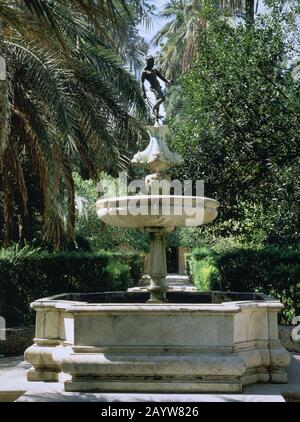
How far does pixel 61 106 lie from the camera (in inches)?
323

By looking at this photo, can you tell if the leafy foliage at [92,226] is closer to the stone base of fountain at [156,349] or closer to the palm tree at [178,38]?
the palm tree at [178,38]

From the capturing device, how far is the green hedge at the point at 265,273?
1004cm

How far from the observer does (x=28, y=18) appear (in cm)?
762

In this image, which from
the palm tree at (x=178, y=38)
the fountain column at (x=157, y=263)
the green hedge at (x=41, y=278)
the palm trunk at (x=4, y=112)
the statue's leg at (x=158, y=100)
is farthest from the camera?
the palm tree at (x=178, y=38)

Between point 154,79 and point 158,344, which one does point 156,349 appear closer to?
point 158,344

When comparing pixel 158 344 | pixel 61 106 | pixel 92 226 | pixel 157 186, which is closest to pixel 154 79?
pixel 61 106

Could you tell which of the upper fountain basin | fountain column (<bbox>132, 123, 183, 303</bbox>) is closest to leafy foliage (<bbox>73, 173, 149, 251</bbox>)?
fountain column (<bbox>132, 123, 183, 303</bbox>)

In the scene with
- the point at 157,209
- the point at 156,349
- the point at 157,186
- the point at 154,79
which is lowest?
the point at 156,349

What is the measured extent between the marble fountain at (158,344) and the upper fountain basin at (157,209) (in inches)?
0.4

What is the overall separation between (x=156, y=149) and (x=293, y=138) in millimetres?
4515

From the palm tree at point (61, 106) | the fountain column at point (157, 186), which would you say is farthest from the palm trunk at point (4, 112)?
the fountain column at point (157, 186)

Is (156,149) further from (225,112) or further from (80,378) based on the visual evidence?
(225,112)

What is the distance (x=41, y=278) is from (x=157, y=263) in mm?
3767

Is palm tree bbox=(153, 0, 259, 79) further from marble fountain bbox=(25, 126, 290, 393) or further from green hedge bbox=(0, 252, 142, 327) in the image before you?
marble fountain bbox=(25, 126, 290, 393)
